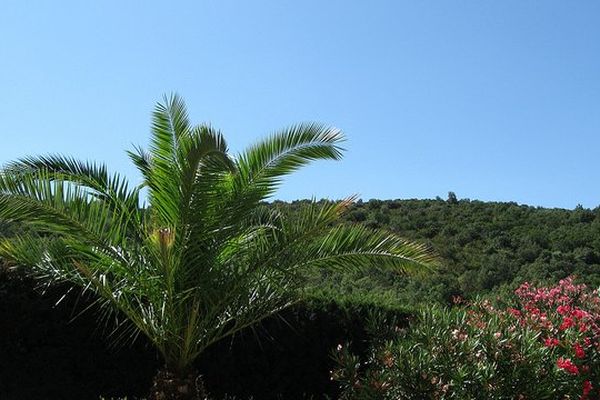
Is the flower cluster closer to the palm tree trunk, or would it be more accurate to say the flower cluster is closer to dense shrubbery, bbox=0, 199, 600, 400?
dense shrubbery, bbox=0, 199, 600, 400

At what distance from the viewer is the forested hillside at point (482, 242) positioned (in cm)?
2106

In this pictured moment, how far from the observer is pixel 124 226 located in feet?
26.1

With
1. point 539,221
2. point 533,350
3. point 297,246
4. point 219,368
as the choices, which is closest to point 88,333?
point 219,368

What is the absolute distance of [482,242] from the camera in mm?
27609

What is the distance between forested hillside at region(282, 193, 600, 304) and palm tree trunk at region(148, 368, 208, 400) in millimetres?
9667

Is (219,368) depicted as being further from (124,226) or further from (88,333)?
(124,226)

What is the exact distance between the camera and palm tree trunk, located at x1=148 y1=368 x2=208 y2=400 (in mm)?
7895

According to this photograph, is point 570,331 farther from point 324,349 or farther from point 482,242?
point 482,242

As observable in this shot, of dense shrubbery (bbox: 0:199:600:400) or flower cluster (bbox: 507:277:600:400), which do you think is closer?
dense shrubbery (bbox: 0:199:600:400)

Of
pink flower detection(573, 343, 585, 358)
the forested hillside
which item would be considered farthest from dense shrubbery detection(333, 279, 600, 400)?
the forested hillside

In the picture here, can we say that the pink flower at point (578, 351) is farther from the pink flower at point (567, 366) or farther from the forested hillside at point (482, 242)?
the forested hillside at point (482, 242)

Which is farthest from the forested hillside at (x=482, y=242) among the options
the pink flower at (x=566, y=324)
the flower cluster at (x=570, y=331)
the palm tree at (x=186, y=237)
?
the pink flower at (x=566, y=324)

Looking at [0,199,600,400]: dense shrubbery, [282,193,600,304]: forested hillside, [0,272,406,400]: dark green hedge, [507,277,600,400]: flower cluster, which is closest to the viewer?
[0,199,600,400]: dense shrubbery

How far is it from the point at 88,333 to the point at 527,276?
16.1 metres
